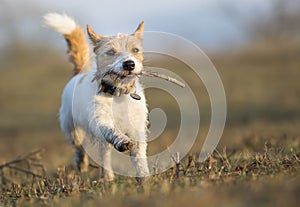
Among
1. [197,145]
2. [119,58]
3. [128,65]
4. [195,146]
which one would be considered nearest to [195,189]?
[128,65]

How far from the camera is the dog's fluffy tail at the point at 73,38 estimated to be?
25.9ft

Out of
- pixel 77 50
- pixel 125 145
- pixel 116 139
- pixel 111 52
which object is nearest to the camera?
pixel 125 145

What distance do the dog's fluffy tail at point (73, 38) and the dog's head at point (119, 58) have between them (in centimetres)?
143

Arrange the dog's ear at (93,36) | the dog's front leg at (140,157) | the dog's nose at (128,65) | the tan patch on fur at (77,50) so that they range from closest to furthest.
Result: 1. the dog's nose at (128,65)
2. the dog's front leg at (140,157)
3. the dog's ear at (93,36)
4. the tan patch on fur at (77,50)

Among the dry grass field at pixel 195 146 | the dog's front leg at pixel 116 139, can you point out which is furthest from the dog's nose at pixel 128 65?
the dry grass field at pixel 195 146

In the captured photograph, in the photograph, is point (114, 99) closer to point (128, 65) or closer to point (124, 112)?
point (124, 112)

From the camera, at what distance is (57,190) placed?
496 cm

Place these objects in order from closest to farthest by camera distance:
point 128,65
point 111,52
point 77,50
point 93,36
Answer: point 128,65
point 111,52
point 93,36
point 77,50

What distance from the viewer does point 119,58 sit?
19.6 feet

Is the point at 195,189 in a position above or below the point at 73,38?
below

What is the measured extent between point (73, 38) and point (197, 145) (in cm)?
405

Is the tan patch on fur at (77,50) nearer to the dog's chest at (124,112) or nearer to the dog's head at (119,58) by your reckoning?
the dog's head at (119,58)

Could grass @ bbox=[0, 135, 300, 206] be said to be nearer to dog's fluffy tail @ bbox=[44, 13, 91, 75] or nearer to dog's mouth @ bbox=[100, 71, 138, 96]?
dog's mouth @ bbox=[100, 71, 138, 96]

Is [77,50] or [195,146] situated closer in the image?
[77,50]
